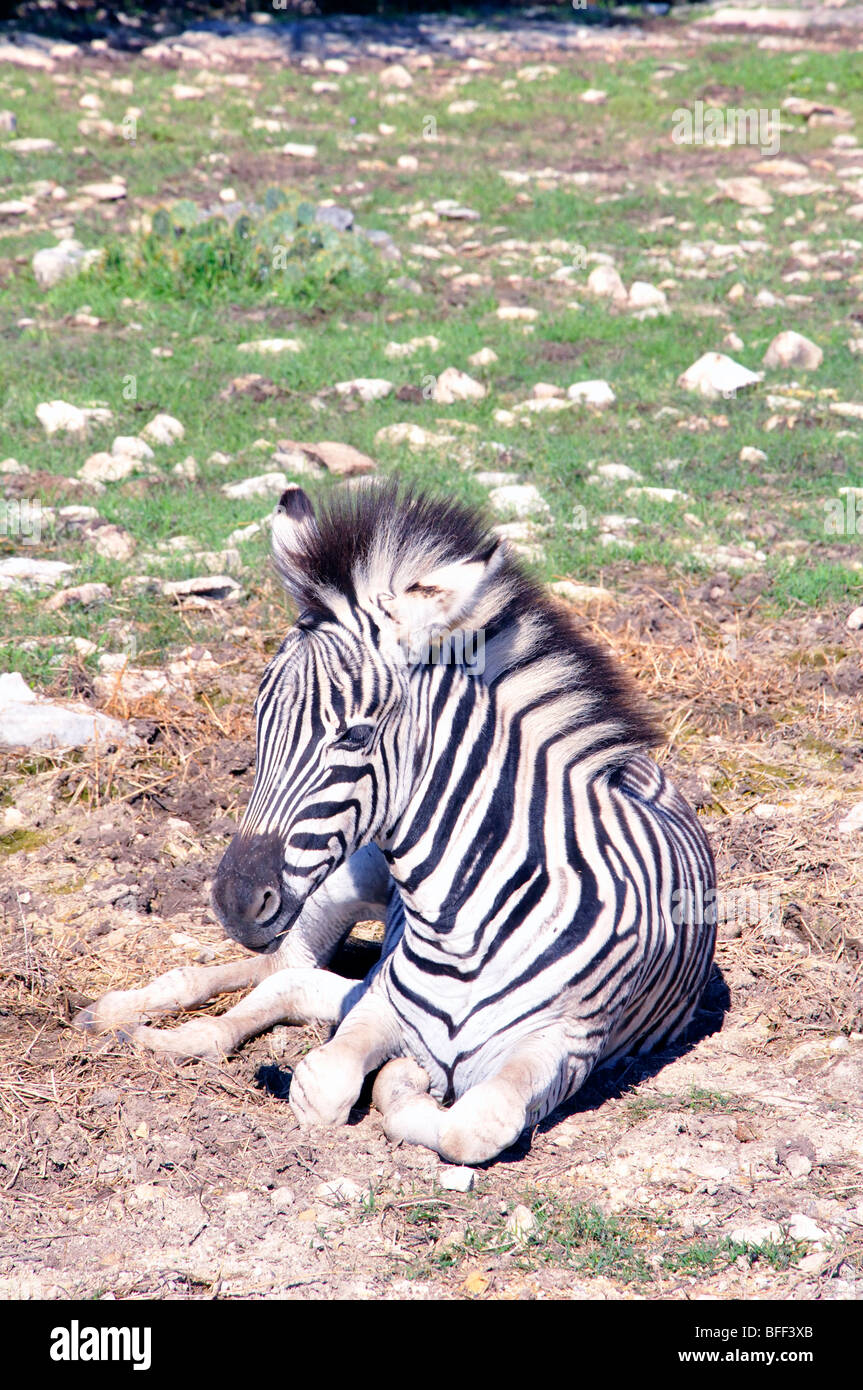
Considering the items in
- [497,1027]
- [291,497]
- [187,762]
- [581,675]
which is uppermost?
[291,497]

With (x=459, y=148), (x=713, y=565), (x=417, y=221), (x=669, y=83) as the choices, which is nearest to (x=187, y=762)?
(x=713, y=565)

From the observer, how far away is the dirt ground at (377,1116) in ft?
10.6

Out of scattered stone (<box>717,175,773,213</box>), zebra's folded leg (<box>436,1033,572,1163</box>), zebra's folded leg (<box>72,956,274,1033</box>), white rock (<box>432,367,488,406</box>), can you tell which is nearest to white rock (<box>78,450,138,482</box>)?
white rock (<box>432,367,488,406</box>)

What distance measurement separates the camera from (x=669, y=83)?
1992cm

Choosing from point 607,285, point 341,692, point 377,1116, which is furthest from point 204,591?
point 607,285

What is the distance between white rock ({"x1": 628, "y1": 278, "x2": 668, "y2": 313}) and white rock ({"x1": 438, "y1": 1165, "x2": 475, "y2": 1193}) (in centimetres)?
968

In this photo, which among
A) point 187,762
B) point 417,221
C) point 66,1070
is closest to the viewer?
point 66,1070

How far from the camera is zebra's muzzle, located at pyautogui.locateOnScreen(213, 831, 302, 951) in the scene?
3332 mm

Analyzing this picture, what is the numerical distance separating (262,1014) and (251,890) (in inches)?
53.1

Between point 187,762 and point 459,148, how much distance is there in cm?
1308

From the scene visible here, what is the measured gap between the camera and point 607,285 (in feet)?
39.9

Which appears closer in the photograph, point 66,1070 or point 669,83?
point 66,1070

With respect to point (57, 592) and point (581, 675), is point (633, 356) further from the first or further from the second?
point (581, 675)

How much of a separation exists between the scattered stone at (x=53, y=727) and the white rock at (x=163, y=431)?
11.1 ft
